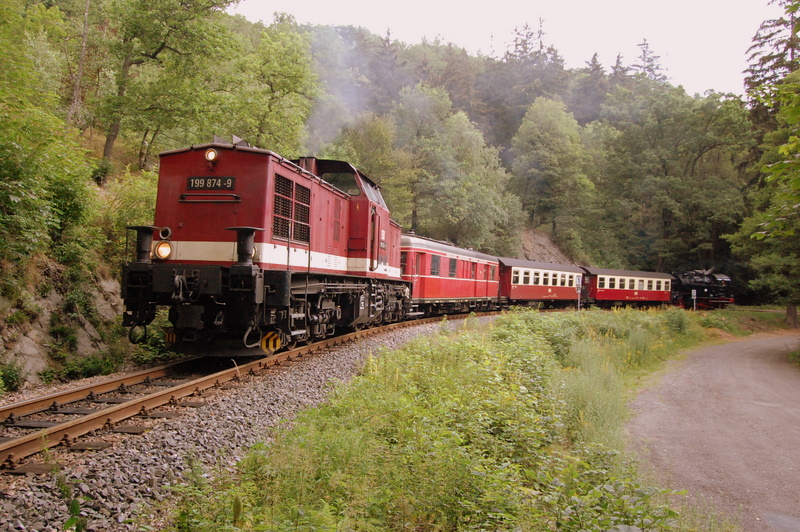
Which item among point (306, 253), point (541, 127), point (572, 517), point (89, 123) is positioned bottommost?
point (572, 517)

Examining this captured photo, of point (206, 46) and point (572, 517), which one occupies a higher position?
point (206, 46)

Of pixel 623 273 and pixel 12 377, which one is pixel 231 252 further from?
pixel 623 273

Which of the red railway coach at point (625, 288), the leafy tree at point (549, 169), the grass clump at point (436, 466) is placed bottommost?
the grass clump at point (436, 466)

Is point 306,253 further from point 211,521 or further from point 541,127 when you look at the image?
point 541,127

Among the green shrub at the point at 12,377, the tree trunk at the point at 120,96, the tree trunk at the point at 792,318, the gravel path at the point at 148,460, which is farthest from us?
the tree trunk at the point at 792,318

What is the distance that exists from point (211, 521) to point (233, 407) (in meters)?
2.75

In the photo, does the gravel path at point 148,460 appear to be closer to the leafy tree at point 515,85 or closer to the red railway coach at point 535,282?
the red railway coach at point 535,282

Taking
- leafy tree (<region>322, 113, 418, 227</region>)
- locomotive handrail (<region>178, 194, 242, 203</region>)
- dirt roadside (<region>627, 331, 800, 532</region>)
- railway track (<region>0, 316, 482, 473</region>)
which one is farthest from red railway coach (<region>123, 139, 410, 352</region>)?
leafy tree (<region>322, 113, 418, 227</region>)

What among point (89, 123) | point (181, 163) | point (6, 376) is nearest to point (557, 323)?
point (181, 163)

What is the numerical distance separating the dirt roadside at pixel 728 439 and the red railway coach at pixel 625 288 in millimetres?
16201

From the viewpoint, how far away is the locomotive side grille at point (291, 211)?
28.2ft

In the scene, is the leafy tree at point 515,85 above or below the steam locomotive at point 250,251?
above

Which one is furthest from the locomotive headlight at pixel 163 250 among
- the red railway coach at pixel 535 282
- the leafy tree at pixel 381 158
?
the leafy tree at pixel 381 158

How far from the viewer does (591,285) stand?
32.2 meters
